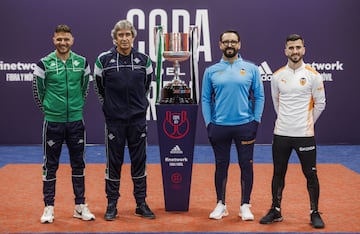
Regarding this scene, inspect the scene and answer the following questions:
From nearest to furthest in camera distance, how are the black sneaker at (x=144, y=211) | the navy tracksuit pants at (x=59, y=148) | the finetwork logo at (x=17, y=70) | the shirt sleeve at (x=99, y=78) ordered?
the navy tracksuit pants at (x=59, y=148) → the shirt sleeve at (x=99, y=78) → the black sneaker at (x=144, y=211) → the finetwork logo at (x=17, y=70)

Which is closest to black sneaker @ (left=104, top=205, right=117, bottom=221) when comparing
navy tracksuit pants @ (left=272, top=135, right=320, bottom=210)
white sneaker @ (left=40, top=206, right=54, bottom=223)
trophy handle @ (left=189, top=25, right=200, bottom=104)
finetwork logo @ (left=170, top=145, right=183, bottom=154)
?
white sneaker @ (left=40, top=206, right=54, bottom=223)

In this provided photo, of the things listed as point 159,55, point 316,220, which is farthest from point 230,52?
point 316,220

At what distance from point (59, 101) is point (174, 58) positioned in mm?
1051

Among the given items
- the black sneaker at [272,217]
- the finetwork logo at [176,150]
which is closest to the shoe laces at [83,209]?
the finetwork logo at [176,150]

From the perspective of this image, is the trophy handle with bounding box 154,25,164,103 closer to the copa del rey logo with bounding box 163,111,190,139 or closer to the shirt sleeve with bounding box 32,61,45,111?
the copa del rey logo with bounding box 163,111,190,139

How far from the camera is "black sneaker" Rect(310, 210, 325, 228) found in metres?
4.09

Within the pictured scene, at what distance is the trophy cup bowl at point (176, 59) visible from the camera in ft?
14.8

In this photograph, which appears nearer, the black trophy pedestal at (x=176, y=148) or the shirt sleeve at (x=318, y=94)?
the shirt sleeve at (x=318, y=94)

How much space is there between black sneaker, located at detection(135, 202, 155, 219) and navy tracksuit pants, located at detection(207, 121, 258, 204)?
0.58m

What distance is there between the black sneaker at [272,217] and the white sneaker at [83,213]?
1338 millimetres

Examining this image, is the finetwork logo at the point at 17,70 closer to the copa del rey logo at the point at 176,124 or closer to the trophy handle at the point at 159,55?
the trophy handle at the point at 159,55

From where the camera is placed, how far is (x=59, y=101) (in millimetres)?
4160

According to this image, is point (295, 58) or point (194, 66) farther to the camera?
point (194, 66)

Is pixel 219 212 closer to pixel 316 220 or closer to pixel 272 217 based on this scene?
pixel 272 217
